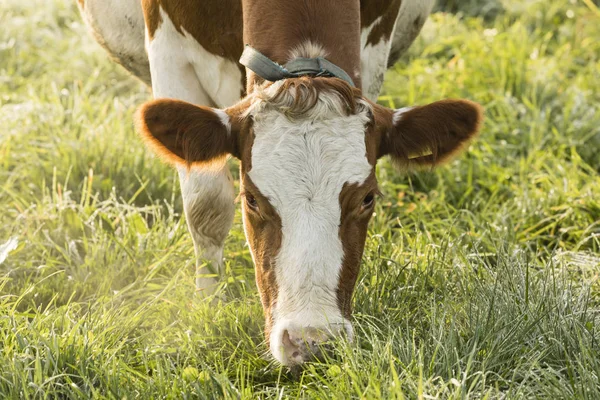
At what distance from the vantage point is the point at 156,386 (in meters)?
3.27

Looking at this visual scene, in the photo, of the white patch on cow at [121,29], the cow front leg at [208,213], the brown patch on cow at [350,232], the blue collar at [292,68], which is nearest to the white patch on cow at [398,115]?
the blue collar at [292,68]

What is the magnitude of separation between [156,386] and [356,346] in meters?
0.73

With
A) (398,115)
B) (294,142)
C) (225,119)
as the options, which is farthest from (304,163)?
(398,115)

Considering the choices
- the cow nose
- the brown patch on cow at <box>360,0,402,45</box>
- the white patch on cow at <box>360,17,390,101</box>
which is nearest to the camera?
the cow nose

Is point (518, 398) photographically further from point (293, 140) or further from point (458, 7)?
point (458, 7)

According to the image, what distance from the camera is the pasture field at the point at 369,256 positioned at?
3246mm

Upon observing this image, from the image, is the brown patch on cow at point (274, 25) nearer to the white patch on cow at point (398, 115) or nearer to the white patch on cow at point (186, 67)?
the white patch on cow at point (186, 67)

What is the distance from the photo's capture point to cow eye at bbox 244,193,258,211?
344 cm

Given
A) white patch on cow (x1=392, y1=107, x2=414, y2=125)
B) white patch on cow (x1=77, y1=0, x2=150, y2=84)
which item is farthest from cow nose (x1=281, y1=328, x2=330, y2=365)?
white patch on cow (x1=77, y1=0, x2=150, y2=84)

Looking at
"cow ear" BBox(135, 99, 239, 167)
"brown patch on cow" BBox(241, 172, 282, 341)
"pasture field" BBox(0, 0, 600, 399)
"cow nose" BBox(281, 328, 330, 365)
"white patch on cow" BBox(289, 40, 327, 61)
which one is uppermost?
"white patch on cow" BBox(289, 40, 327, 61)

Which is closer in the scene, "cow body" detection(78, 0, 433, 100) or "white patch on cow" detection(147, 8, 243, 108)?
"cow body" detection(78, 0, 433, 100)

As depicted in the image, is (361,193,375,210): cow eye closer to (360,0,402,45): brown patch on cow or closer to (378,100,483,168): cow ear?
(378,100,483,168): cow ear

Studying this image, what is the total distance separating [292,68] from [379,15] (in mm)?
1237

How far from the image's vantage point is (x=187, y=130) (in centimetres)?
356
